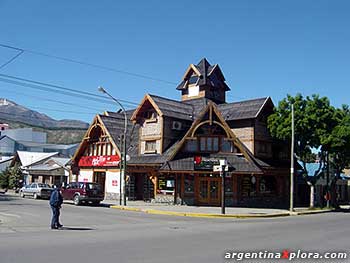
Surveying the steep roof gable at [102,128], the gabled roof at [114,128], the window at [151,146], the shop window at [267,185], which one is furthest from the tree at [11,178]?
the shop window at [267,185]

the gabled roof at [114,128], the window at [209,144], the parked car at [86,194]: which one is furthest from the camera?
the gabled roof at [114,128]

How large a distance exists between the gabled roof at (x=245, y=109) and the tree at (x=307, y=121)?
146 cm

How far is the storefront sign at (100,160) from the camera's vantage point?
131ft

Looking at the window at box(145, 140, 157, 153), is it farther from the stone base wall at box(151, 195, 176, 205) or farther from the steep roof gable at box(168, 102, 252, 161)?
the stone base wall at box(151, 195, 176, 205)

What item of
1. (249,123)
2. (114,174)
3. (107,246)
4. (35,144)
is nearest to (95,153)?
(114,174)

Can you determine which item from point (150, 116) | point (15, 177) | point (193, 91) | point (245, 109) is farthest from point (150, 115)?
point (15, 177)

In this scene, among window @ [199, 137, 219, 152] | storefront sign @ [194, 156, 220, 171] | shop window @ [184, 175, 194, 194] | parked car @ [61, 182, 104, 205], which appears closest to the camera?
storefront sign @ [194, 156, 220, 171]

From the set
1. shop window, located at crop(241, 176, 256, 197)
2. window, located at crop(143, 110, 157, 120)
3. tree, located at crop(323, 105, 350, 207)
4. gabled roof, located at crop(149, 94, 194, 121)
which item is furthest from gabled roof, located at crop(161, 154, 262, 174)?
window, located at crop(143, 110, 157, 120)

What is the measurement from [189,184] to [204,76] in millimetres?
15410

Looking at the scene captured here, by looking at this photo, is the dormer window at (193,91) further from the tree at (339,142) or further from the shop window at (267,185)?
the tree at (339,142)

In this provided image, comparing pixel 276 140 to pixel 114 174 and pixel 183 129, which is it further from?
pixel 114 174

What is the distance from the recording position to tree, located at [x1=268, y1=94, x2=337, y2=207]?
32219 mm

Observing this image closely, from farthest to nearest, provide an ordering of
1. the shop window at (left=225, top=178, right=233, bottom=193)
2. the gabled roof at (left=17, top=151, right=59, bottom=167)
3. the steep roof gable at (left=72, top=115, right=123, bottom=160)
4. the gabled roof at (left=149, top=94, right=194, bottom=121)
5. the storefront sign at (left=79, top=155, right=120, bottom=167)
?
the gabled roof at (left=17, top=151, right=59, bottom=167), the steep roof gable at (left=72, top=115, right=123, bottom=160), the storefront sign at (left=79, top=155, right=120, bottom=167), the gabled roof at (left=149, top=94, right=194, bottom=121), the shop window at (left=225, top=178, right=233, bottom=193)

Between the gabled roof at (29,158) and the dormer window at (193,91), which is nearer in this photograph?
the dormer window at (193,91)
